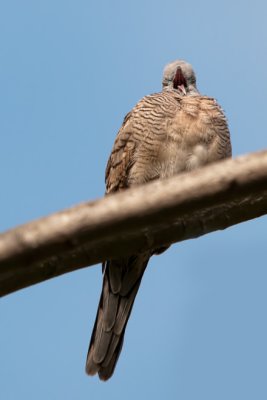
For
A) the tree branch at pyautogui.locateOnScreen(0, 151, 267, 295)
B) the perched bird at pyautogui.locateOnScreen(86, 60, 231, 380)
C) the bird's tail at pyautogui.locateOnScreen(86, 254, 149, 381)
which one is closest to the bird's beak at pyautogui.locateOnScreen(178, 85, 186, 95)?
the perched bird at pyautogui.locateOnScreen(86, 60, 231, 380)

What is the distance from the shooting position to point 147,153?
6277 millimetres

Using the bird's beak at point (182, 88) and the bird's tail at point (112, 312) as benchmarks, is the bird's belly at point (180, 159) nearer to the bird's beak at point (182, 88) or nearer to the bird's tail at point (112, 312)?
the bird's tail at point (112, 312)

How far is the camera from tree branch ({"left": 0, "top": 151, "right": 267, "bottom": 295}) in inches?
102

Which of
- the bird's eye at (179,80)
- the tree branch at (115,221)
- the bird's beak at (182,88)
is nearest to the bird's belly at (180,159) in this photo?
the bird's beak at (182,88)

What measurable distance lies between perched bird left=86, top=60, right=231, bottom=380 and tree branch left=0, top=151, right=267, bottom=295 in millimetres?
3140

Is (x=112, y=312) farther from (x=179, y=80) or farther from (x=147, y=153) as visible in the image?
(x=179, y=80)

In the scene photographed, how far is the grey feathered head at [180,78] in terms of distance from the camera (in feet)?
24.3

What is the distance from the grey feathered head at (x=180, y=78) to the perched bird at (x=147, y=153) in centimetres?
76

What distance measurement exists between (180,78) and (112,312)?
2.56m

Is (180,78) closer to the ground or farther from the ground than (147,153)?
farther from the ground

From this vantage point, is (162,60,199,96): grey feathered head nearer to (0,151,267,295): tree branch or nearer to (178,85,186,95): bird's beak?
(178,85,186,95): bird's beak

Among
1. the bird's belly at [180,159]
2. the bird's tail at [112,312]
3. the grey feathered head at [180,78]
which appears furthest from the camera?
the grey feathered head at [180,78]

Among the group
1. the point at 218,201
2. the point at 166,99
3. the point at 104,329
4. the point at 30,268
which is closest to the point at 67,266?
the point at 30,268

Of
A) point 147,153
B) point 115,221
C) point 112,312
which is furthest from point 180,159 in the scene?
point 115,221
